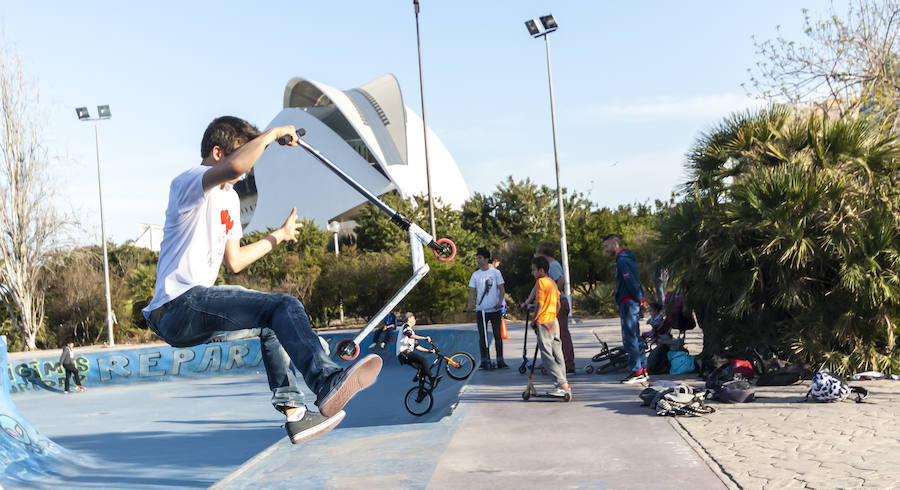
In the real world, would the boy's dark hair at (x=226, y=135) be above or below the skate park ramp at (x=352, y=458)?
above

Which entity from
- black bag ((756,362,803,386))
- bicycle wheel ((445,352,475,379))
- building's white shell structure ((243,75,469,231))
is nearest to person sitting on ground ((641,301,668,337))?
black bag ((756,362,803,386))

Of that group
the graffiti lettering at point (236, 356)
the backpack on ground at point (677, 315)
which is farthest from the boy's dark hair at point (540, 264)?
the graffiti lettering at point (236, 356)

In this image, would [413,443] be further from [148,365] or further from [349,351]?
[148,365]

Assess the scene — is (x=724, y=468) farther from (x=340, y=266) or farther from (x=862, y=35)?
(x=340, y=266)

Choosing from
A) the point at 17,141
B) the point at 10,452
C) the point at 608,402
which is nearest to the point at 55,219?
the point at 17,141

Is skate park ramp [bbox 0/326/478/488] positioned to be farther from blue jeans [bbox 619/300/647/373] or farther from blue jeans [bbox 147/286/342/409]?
blue jeans [bbox 147/286/342/409]

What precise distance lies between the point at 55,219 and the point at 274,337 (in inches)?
1354

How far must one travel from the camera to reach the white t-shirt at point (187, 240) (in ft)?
10.3

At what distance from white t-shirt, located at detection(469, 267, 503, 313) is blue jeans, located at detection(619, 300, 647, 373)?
2619mm

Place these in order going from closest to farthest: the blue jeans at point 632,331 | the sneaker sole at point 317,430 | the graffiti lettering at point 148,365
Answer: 1. the sneaker sole at point 317,430
2. the blue jeans at point 632,331
3. the graffiti lettering at point 148,365

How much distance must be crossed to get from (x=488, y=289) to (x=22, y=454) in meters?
6.77

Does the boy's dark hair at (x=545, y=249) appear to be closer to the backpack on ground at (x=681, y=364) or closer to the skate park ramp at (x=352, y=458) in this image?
the backpack on ground at (x=681, y=364)

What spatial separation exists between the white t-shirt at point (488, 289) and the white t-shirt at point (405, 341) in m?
1.39

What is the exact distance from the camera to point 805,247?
8.97 metres
